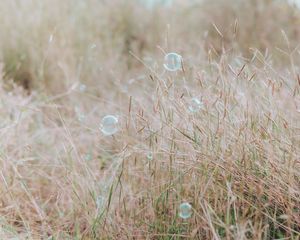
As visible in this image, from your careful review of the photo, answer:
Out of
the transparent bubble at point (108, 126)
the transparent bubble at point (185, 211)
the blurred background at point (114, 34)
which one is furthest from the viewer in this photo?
the blurred background at point (114, 34)

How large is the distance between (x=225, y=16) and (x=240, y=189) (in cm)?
389

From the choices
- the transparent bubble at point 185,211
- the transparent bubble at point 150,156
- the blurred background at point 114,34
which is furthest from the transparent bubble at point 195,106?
the blurred background at point 114,34

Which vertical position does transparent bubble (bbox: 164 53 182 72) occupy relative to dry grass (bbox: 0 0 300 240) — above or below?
above

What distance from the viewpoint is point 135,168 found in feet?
6.19

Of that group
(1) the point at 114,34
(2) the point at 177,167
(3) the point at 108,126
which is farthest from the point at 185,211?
(1) the point at 114,34

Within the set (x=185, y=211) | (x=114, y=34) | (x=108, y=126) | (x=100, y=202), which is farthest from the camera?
(x=114, y=34)

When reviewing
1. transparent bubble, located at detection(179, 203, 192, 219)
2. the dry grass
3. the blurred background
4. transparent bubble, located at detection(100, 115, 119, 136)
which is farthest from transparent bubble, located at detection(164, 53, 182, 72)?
the blurred background

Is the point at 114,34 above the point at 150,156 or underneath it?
above

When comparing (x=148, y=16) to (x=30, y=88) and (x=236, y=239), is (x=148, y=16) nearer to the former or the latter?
(x=30, y=88)

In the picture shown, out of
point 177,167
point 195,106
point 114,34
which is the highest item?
point 114,34

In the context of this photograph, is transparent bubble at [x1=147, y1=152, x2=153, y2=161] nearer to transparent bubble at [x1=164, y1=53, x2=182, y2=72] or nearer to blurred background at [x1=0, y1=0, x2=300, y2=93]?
transparent bubble at [x1=164, y1=53, x2=182, y2=72]

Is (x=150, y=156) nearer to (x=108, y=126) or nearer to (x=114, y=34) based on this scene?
(x=108, y=126)

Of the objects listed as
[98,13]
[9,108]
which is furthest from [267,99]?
[98,13]

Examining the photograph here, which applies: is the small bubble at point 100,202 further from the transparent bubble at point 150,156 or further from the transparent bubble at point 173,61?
the transparent bubble at point 173,61
